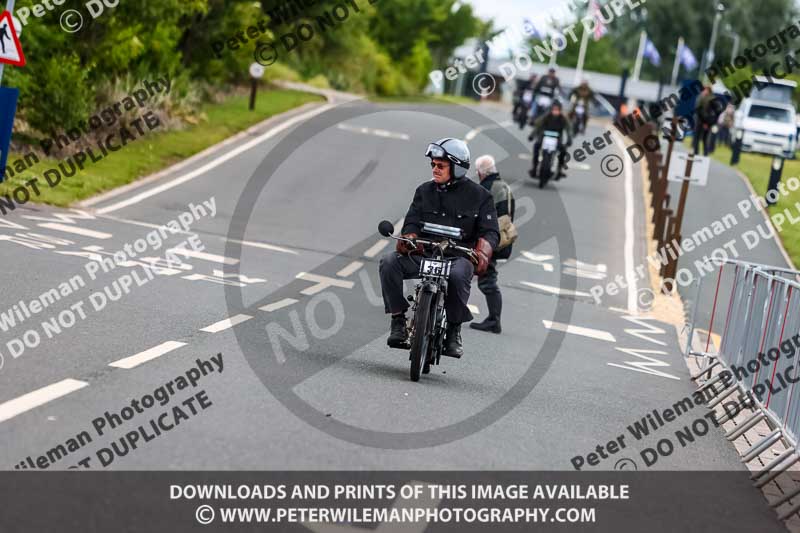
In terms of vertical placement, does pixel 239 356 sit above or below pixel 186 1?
below

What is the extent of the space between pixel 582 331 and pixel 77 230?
7.17 metres

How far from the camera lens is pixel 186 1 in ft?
98.2

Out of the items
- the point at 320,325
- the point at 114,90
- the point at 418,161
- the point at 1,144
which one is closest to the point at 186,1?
the point at 114,90

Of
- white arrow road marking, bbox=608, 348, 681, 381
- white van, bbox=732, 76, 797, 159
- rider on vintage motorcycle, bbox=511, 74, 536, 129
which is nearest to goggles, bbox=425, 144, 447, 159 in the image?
white arrow road marking, bbox=608, 348, 681, 381

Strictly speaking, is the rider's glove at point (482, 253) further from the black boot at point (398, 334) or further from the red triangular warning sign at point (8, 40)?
the red triangular warning sign at point (8, 40)

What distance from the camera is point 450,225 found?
34.6 ft

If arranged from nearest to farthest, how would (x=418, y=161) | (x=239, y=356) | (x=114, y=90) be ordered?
(x=239, y=356)
(x=114, y=90)
(x=418, y=161)

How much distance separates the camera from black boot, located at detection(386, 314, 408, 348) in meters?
10.5

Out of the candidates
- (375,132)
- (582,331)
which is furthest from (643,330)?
(375,132)

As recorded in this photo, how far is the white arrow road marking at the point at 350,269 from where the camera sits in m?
18.2
